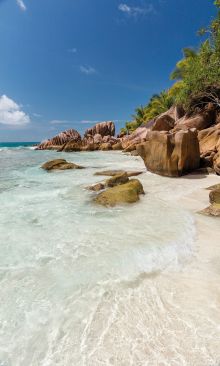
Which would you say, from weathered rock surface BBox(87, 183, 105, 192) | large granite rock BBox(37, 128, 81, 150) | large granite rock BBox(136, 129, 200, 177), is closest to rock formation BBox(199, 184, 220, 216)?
weathered rock surface BBox(87, 183, 105, 192)

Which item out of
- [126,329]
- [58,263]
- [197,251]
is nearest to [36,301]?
[58,263]

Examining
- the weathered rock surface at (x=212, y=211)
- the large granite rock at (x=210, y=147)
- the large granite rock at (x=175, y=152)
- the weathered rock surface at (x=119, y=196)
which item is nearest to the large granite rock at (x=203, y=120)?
the large granite rock at (x=210, y=147)

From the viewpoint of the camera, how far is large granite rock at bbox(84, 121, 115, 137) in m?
52.1

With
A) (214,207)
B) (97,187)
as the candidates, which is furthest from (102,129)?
(214,207)

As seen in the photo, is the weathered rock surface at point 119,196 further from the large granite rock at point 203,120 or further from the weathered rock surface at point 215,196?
the large granite rock at point 203,120

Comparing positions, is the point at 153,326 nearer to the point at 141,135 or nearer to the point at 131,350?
the point at 131,350

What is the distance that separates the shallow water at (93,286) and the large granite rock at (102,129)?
157 feet

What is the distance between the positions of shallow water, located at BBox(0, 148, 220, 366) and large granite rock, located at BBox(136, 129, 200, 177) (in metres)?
4.00

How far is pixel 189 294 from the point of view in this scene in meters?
2.66

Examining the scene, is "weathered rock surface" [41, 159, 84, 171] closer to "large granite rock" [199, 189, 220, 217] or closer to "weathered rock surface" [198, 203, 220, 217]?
"large granite rock" [199, 189, 220, 217]

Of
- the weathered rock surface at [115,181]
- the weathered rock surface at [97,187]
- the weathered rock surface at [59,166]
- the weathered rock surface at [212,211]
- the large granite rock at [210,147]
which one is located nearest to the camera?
the weathered rock surface at [212,211]

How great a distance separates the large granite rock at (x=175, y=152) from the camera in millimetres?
9359

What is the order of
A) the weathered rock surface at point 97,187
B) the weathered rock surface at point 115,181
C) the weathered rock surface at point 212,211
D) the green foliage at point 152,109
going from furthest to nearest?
the green foliage at point 152,109, the weathered rock surface at point 115,181, the weathered rock surface at point 97,187, the weathered rock surface at point 212,211

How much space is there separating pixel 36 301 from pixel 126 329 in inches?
41.1
